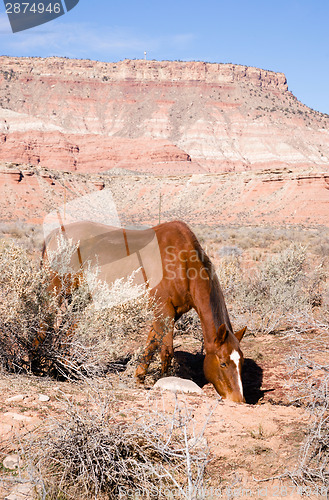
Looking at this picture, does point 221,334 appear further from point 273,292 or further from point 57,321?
point 273,292

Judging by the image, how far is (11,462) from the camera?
2.81m

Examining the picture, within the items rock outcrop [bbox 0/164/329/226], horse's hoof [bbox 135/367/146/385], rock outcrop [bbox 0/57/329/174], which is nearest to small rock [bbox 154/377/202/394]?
horse's hoof [bbox 135/367/146/385]

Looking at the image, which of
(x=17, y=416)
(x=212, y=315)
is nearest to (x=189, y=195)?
(x=212, y=315)

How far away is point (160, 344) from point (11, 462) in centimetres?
278

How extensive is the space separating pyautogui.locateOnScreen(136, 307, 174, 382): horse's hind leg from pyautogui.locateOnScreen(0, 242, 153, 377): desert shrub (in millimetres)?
327

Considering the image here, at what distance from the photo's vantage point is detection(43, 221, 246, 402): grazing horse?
4699 mm

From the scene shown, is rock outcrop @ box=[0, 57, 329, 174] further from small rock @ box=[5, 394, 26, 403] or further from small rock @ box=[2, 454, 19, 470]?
small rock @ box=[2, 454, 19, 470]

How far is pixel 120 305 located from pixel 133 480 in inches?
95.4

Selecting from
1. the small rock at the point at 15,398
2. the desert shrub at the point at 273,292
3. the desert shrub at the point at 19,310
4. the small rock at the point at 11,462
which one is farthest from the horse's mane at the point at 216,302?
the desert shrub at the point at 273,292

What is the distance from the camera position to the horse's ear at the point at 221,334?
4621 mm

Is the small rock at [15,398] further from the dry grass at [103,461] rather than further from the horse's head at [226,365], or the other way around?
the horse's head at [226,365]

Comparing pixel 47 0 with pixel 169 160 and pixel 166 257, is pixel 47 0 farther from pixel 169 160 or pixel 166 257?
pixel 169 160

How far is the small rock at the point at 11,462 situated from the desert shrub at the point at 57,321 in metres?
1.53

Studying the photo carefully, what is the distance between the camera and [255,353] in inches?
288
